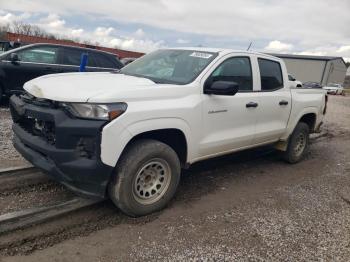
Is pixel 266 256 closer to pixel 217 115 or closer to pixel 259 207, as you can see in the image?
pixel 259 207

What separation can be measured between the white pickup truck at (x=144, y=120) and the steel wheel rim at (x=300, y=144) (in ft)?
4.52

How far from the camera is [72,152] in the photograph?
3373 mm

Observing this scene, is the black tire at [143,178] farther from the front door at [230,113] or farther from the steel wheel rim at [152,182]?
the front door at [230,113]

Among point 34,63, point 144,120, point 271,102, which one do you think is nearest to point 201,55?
point 271,102

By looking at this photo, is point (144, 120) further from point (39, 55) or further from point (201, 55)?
point (39, 55)

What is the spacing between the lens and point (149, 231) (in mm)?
3674

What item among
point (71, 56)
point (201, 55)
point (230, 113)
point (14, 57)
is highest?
point (201, 55)

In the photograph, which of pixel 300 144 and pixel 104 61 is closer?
pixel 300 144

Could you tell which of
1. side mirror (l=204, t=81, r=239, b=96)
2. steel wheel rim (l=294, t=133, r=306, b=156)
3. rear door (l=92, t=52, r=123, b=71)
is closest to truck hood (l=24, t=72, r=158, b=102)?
side mirror (l=204, t=81, r=239, b=96)

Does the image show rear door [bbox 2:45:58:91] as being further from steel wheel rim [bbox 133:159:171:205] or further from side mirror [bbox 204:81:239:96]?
steel wheel rim [bbox 133:159:171:205]

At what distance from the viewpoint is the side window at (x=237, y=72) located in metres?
4.64

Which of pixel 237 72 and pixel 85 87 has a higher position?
pixel 237 72

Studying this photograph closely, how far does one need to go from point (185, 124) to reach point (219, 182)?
63.7 inches

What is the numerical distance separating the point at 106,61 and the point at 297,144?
5.87m
